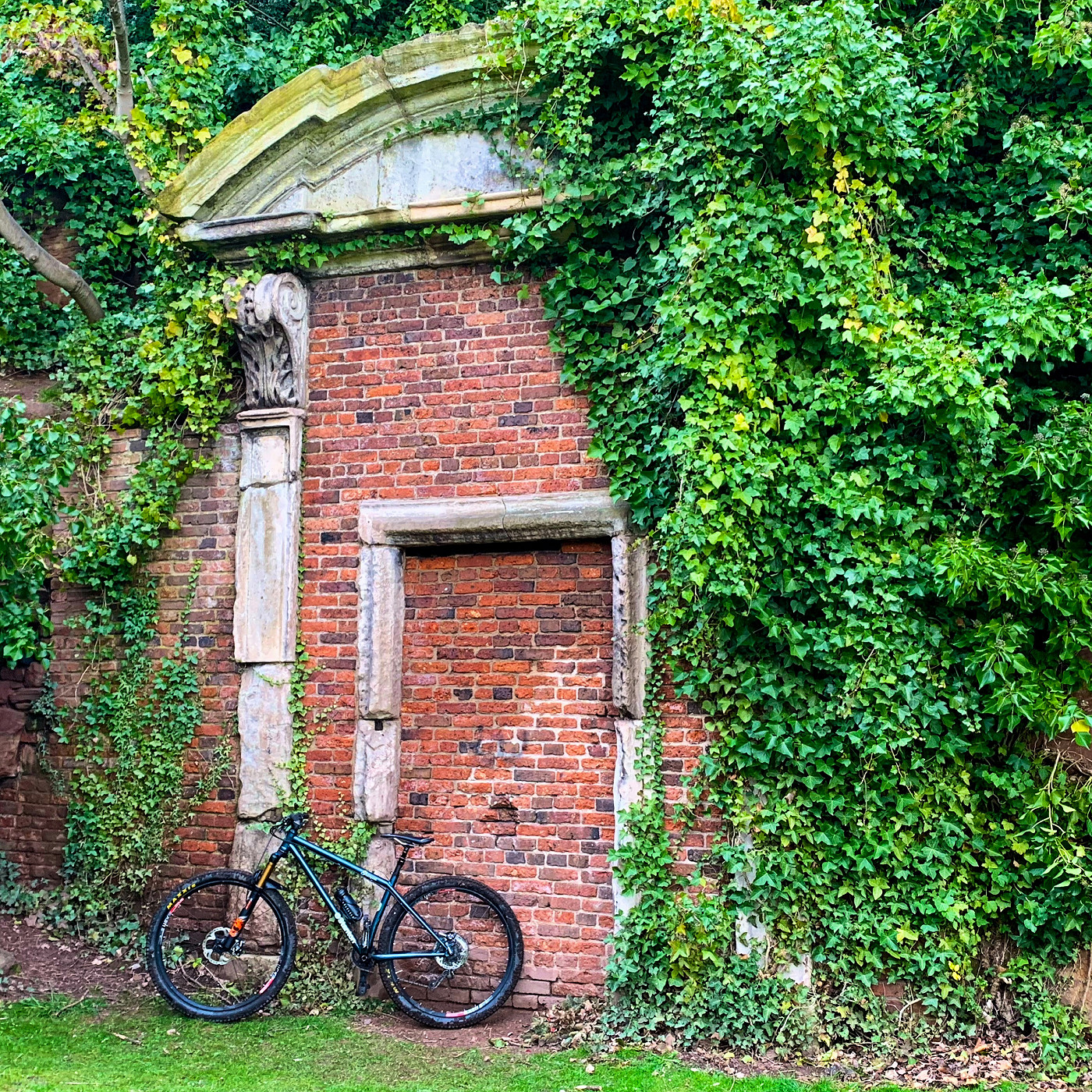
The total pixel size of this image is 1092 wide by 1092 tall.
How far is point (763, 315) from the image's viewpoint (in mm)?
5332

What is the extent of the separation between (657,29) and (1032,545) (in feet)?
10.5

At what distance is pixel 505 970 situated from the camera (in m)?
5.55

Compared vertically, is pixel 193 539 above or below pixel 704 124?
below

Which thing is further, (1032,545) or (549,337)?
(549,337)

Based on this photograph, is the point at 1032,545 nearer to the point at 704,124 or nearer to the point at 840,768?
the point at 840,768

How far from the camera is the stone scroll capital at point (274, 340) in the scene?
6262mm

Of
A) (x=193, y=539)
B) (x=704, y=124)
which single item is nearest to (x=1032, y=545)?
(x=704, y=124)

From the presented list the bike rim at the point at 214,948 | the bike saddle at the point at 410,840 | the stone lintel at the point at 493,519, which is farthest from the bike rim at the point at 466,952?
the stone lintel at the point at 493,519

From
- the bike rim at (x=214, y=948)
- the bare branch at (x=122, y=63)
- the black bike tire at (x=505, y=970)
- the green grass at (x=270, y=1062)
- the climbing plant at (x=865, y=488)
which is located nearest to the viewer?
the green grass at (x=270, y=1062)

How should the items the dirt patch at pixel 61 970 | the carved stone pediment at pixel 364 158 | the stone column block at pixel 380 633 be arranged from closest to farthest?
the dirt patch at pixel 61 970 → the carved stone pediment at pixel 364 158 → the stone column block at pixel 380 633

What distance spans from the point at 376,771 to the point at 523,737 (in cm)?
86

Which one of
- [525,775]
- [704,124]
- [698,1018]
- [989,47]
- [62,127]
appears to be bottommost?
[698,1018]

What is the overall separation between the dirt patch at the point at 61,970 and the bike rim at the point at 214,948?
25cm

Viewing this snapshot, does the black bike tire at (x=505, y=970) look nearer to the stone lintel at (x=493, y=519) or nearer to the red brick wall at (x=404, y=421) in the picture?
the red brick wall at (x=404, y=421)
